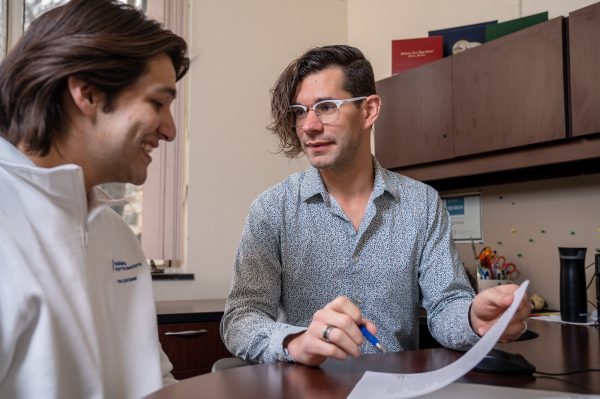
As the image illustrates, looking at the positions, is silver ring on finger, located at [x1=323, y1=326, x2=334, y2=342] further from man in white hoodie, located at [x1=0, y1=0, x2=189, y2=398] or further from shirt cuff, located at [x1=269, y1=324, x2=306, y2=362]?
man in white hoodie, located at [x1=0, y1=0, x2=189, y2=398]

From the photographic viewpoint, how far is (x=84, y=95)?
0.96m

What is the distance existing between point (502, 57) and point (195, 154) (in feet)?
4.69

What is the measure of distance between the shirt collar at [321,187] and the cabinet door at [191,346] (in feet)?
2.71

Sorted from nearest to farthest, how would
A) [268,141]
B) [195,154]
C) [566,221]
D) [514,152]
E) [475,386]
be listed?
1. [475,386]
2. [514,152]
3. [566,221]
4. [195,154]
5. [268,141]

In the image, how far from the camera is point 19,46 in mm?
953

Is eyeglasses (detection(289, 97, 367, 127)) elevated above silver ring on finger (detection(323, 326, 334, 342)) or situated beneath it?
elevated above

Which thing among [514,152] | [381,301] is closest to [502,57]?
[514,152]

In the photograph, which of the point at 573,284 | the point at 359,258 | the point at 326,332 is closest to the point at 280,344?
the point at 326,332

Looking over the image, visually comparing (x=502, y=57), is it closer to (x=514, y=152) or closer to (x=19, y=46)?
(x=514, y=152)

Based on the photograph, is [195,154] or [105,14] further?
[195,154]

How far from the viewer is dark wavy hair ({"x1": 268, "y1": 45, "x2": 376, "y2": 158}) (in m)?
1.53

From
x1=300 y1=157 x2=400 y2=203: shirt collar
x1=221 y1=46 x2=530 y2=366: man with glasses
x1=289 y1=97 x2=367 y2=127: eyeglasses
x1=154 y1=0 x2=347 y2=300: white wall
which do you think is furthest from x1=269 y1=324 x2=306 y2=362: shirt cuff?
x1=154 y1=0 x2=347 y2=300: white wall

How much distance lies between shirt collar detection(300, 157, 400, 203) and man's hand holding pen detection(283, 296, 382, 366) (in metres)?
0.56

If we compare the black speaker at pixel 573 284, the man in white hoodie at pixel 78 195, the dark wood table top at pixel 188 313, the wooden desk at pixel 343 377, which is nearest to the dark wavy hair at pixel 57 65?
the man in white hoodie at pixel 78 195
